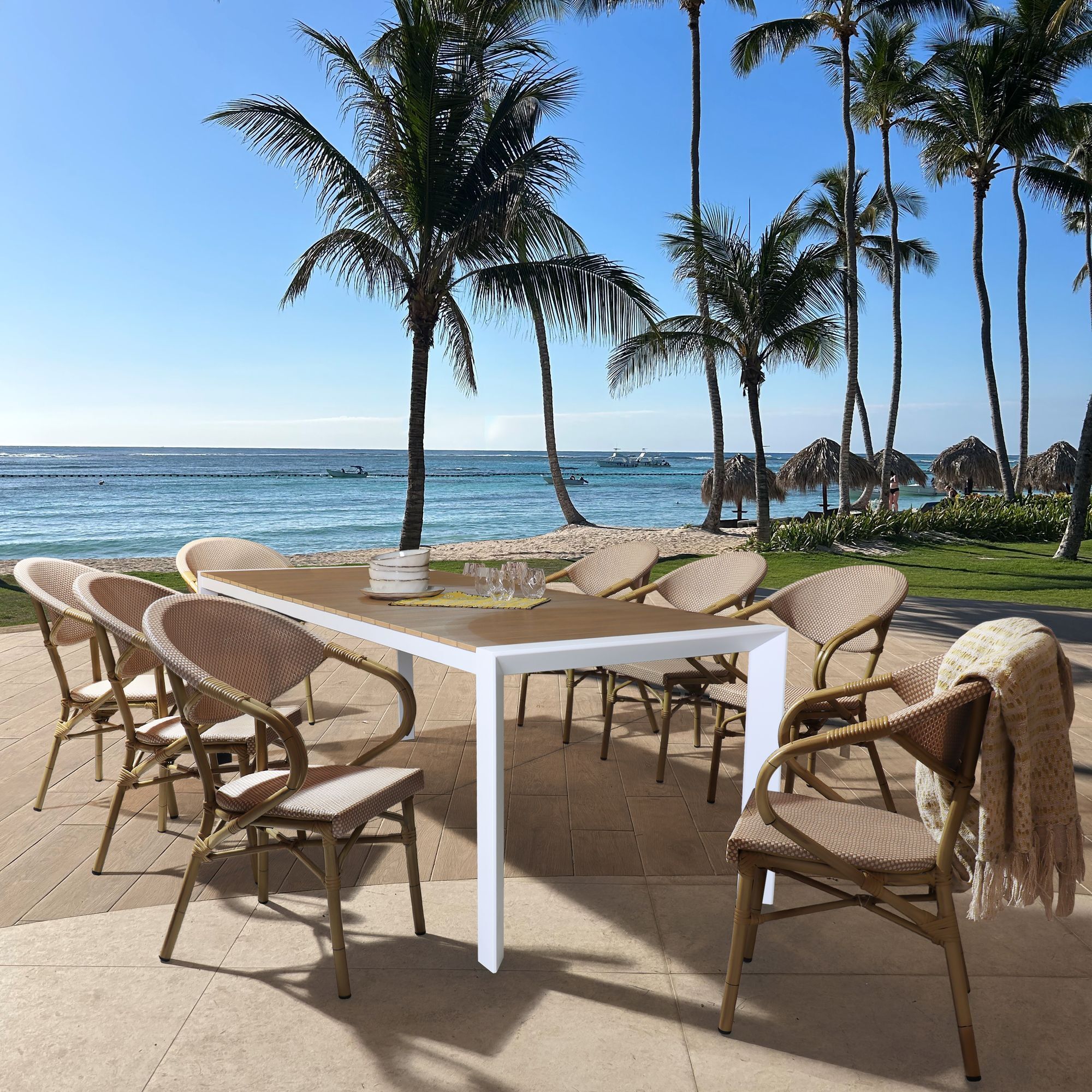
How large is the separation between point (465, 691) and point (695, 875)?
89.8 inches

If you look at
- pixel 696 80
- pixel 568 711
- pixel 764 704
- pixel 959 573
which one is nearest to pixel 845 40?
pixel 696 80

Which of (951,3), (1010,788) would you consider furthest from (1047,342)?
(1010,788)

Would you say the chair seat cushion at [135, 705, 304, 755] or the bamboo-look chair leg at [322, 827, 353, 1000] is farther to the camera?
the chair seat cushion at [135, 705, 304, 755]

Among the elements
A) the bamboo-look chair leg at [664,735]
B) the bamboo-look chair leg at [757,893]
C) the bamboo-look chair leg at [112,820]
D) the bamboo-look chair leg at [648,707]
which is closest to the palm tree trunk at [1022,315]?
the bamboo-look chair leg at [648,707]

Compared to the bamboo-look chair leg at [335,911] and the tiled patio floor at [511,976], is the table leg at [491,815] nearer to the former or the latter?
the tiled patio floor at [511,976]

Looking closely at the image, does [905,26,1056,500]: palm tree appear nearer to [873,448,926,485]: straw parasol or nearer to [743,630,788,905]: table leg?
[873,448,926,485]: straw parasol

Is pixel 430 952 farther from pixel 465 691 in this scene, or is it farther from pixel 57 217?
pixel 57 217

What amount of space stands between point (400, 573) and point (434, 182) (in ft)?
18.4

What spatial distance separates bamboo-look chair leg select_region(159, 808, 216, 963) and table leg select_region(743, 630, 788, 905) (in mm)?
1291

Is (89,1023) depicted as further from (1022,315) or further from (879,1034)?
(1022,315)

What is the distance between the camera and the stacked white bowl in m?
2.91

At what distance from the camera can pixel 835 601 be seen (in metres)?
3.05

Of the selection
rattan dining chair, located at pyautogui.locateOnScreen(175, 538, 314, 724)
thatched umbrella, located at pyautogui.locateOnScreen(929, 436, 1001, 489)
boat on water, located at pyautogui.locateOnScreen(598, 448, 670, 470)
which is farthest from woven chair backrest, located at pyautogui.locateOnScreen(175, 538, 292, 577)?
boat on water, located at pyautogui.locateOnScreen(598, 448, 670, 470)

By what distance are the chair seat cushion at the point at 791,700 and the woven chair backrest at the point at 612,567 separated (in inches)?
35.3
